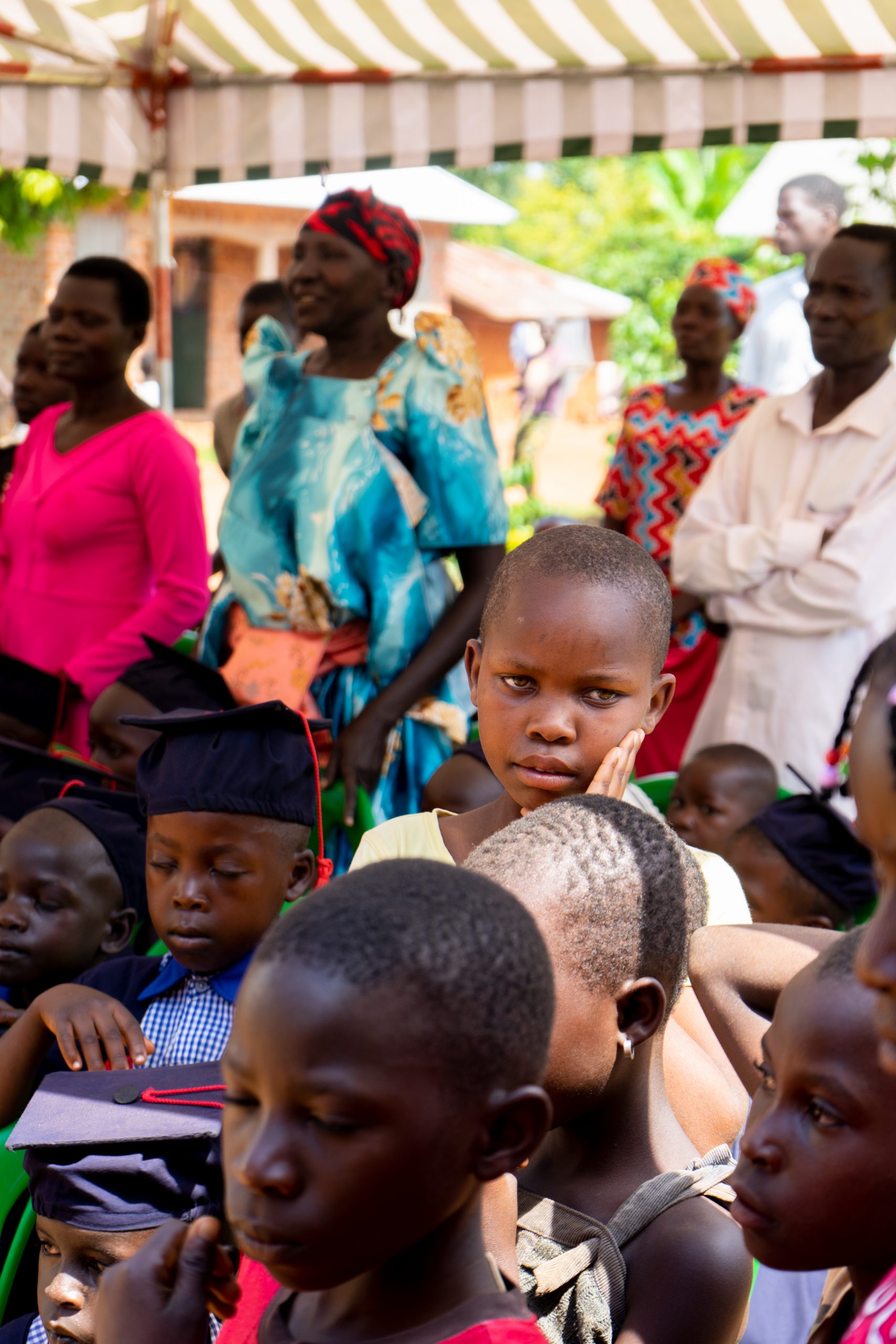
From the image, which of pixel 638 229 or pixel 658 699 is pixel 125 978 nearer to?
pixel 658 699

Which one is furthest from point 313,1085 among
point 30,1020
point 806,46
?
point 806,46

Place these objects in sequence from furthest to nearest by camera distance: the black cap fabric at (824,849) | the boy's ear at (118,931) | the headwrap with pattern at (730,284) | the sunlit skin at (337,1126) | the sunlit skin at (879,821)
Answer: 1. the headwrap with pattern at (730,284)
2. the black cap fabric at (824,849)
3. the boy's ear at (118,931)
4. the sunlit skin at (337,1126)
5. the sunlit skin at (879,821)

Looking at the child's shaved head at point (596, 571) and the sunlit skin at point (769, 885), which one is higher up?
the child's shaved head at point (596, 571)

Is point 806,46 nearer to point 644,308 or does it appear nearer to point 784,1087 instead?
point 784,1087

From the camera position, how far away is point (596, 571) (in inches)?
83.7

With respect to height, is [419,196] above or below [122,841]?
above

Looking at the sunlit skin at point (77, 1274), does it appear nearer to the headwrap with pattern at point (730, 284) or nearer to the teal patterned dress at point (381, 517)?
the teal patterned dress at point (381, 517)

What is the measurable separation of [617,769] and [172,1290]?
0.99 m

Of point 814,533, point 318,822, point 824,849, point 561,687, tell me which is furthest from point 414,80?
point 561,687

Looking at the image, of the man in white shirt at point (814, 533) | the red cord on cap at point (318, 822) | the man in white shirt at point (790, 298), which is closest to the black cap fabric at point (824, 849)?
the man in white shirt at point (814, 533)

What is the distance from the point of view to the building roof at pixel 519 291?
24938 mm

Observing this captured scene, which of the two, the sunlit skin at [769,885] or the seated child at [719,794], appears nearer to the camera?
the sunlit skin at [769,885]

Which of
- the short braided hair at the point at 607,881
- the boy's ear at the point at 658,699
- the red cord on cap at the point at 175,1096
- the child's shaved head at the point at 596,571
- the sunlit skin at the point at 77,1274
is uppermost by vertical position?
the child's shaved head at the point at 596,571

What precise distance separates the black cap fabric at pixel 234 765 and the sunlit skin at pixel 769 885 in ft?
3.80
